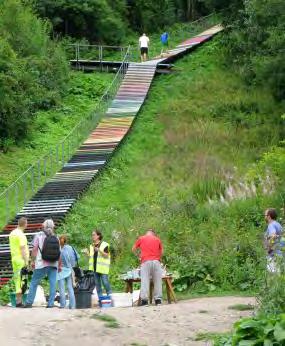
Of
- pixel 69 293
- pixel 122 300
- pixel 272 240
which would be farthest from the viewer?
pixel 122 300

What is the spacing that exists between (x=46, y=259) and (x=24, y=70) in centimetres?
1973

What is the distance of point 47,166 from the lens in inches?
1109

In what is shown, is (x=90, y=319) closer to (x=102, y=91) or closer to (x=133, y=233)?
(x=133, y=233)

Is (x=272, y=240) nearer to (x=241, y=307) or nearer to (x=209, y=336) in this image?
(x=241, y=307)

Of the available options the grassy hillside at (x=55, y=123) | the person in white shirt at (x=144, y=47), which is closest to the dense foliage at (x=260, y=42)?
the person in white shirt at (x=144, y=47)

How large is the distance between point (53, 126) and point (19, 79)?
2.33 metres

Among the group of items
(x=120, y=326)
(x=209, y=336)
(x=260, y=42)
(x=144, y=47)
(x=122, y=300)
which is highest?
(x=144, y=47)

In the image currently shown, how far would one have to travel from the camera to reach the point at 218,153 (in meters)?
30.2

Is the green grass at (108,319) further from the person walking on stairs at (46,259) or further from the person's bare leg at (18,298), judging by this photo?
the person's bare leg at (18,298)

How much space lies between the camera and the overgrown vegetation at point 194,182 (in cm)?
1773

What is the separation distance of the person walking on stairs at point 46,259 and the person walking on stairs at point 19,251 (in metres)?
0.33

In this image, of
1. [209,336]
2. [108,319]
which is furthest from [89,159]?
[209,336]

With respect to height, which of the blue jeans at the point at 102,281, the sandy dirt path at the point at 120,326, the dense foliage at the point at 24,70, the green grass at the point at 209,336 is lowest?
the green grass at the point at 209,336

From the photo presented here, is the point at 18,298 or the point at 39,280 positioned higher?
the point at 39,280
